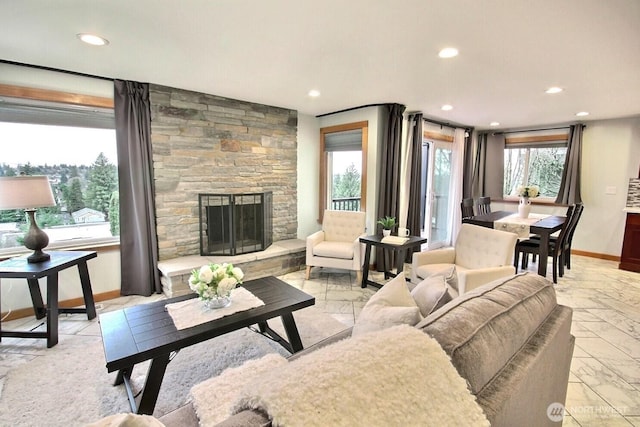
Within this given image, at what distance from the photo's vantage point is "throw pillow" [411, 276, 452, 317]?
133 cm

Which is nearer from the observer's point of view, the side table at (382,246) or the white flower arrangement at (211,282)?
the white flower arrangement at (211,282)

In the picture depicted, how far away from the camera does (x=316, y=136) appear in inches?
191

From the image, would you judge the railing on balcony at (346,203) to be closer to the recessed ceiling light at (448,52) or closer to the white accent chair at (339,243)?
the white accent chair at (339,243)

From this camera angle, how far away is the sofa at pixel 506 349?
2.75 ft

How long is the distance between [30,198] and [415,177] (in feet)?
14.1

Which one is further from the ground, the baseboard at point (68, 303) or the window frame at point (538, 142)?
the window frame at point (538, 142)

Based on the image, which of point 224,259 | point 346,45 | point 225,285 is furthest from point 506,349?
point 224,259

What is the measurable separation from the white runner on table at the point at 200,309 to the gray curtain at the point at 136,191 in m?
1.51

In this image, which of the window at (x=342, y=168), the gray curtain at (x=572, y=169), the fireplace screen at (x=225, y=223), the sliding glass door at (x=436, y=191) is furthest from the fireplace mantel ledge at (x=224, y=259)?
the gray curtain at (x=572, y=169)

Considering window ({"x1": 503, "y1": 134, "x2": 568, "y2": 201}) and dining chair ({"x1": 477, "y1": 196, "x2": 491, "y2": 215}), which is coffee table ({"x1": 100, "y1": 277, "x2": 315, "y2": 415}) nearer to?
dining chair ({"x1": 477, "y1": 196, "x2": 491, "y2": 215})

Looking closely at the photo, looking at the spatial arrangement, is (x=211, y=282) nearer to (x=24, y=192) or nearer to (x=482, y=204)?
(x=24, y=192)

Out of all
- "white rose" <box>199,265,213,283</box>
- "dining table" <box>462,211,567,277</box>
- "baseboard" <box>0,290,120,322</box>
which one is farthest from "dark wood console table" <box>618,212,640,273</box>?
"baseboard" <box>0,290,120,322</box>

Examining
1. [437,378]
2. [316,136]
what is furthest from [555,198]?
[437,378]

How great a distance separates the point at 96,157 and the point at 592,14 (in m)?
4.22
